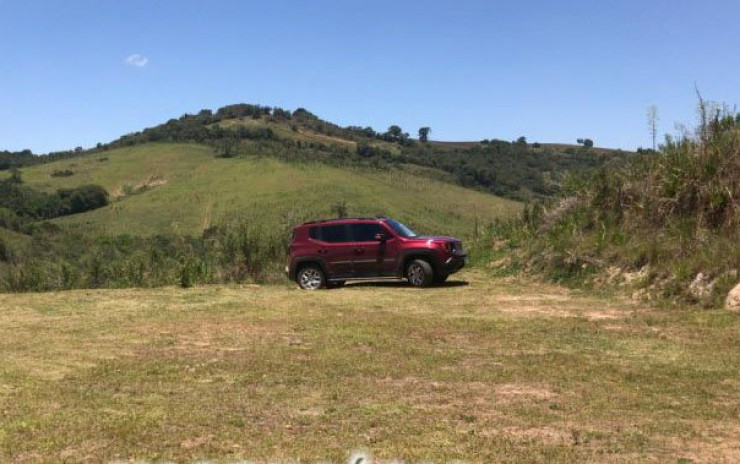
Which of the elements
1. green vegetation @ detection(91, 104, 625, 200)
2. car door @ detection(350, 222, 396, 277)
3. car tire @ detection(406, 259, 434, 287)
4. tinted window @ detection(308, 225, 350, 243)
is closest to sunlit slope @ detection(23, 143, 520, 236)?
green vegetation @ detection(91, 104, 625, 200)

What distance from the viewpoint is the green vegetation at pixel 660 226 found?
12.0 m

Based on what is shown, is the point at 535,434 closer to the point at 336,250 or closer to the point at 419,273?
the point at 419,273

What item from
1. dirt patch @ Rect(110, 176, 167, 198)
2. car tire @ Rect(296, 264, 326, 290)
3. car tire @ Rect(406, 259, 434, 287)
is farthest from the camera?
dirt patch @ Rect(110, 176, 167, 198)

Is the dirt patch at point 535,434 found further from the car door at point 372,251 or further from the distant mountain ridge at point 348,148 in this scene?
the distant mountain ridge at point 348,148

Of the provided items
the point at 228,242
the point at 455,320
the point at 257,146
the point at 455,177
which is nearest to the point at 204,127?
the point at 257,146

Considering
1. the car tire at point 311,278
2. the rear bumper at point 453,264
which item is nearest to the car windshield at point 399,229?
the rear bumper at point 453,264

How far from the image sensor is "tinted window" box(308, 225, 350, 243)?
56.0 feet

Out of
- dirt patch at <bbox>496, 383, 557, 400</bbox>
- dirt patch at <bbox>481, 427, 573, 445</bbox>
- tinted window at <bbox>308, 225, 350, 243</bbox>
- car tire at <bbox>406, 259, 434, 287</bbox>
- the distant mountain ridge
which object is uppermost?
the distant mountain ridge

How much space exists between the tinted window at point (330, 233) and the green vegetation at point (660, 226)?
5.02 m

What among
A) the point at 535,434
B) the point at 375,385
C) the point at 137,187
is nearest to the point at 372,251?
the point at 375,385

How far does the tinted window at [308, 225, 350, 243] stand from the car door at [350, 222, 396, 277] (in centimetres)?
31

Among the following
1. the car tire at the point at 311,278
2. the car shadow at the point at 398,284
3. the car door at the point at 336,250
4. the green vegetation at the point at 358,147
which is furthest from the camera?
the green vegetation at the point at 358,147

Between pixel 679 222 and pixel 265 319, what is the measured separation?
371 inches

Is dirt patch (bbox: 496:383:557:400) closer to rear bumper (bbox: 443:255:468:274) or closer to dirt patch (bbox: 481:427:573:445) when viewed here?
dirt patch (bbox: 481:427:573:445)
